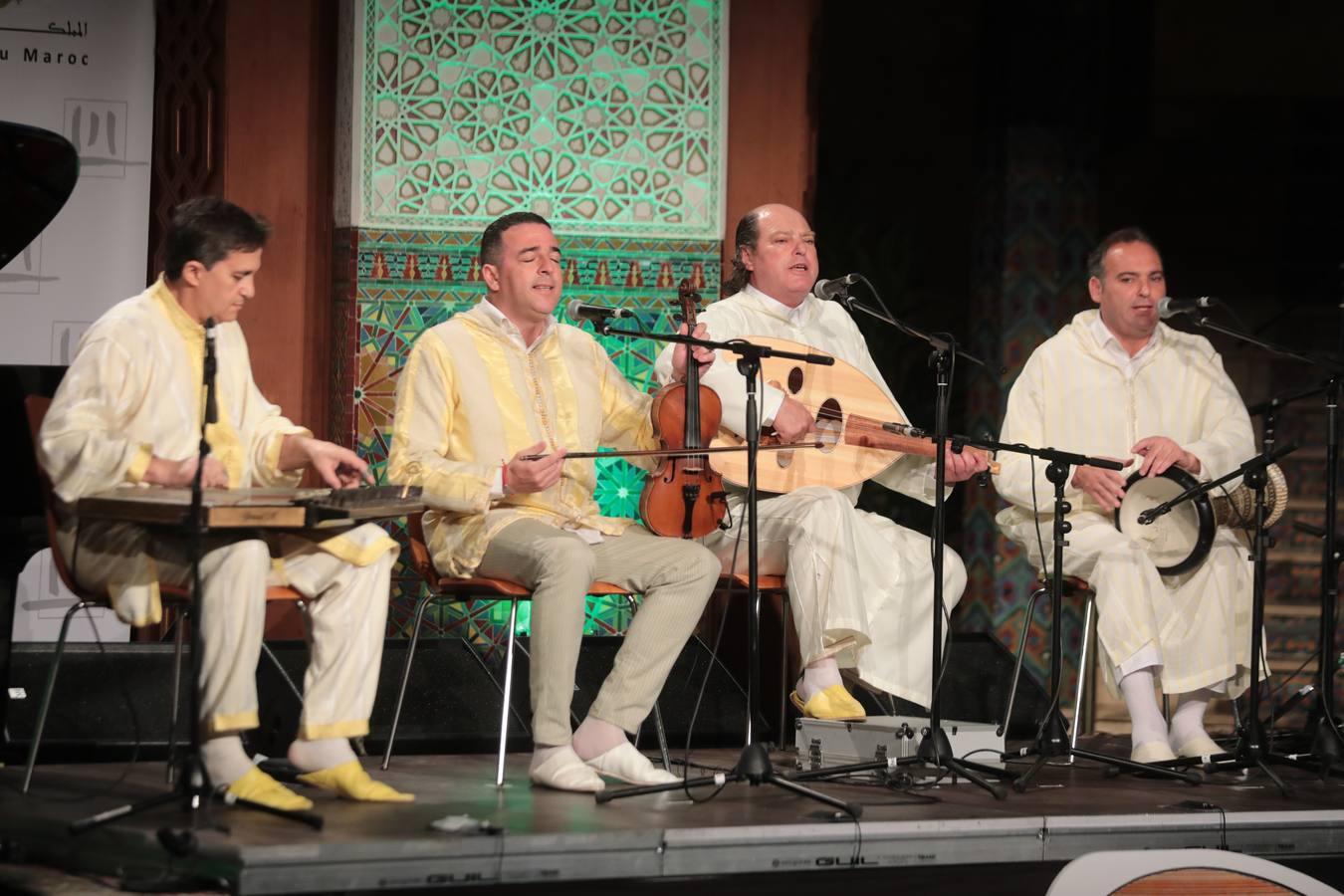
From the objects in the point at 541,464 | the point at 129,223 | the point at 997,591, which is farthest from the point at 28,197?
the point at 997,591

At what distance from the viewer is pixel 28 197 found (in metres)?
4.60

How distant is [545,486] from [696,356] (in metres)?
0.55

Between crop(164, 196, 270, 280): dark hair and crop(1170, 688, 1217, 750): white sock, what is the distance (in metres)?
2.99

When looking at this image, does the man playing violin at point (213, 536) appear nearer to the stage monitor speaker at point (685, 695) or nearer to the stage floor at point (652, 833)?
the stage floor at point (652, 833)

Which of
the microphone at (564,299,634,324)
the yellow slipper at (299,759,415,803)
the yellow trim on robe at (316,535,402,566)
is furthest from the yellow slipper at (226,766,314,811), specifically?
the microphone at (564,299,634,324)

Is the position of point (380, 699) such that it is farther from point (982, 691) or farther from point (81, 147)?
point (81, 147)

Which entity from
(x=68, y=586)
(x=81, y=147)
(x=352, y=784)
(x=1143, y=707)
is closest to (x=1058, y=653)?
(x=1143, y=707)

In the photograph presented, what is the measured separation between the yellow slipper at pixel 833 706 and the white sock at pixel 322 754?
4.41 feet

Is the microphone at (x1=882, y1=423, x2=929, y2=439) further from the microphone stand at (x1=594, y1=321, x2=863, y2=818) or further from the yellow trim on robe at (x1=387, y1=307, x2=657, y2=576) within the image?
the yellow trim on robe at (x1=387, y1=307, x2=657, y2=576)

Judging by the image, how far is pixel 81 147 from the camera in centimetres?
570

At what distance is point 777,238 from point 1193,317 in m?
1.30

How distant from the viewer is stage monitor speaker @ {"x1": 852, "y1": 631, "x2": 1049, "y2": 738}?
18.5 ft

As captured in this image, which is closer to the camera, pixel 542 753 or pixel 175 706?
pixel 175 706

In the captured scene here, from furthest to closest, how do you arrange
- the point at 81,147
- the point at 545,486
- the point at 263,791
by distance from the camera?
the point at 81,147
the point at 545,486
the point at 263,791
